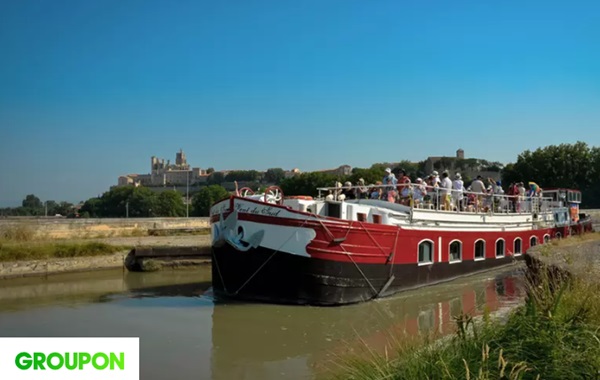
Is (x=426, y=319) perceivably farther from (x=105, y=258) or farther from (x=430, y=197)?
(x=105, y=258)

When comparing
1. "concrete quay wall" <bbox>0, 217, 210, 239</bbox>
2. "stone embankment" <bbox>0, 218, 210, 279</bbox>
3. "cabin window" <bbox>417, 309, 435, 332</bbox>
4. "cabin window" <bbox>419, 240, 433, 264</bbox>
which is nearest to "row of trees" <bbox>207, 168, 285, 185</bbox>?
"concrete quay wall" <bbox>0, 217, 210, 239</bbox>

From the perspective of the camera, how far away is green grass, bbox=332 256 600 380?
15.0ft

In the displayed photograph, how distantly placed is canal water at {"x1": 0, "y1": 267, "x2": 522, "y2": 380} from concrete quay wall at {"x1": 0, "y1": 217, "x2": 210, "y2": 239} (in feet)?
31.7

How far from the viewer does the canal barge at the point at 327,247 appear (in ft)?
49.0

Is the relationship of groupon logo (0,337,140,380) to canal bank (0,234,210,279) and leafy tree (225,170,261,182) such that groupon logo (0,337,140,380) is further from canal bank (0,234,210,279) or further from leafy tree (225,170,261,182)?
leafy tree (225,170,261,182)

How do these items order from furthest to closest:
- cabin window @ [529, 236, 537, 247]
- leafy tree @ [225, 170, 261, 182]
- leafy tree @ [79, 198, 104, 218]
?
leafy tree @ [225, 170, 261, 182] < leafy tree @ [79, 198, 104, 218] < cabin window @ [529, 236, 537, 247]

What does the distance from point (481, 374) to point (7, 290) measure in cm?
2090

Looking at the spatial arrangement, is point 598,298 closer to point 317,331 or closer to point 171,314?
point 317,331

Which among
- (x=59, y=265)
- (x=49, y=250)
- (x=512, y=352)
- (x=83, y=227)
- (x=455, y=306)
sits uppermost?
(x=512, y=352)

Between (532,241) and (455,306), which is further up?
(532,241)

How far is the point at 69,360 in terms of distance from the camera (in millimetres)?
6258

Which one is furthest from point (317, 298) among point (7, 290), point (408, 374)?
point (7, 290)

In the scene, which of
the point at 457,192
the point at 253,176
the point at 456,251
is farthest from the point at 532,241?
the point at 253,176

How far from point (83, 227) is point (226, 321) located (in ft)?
76.9
